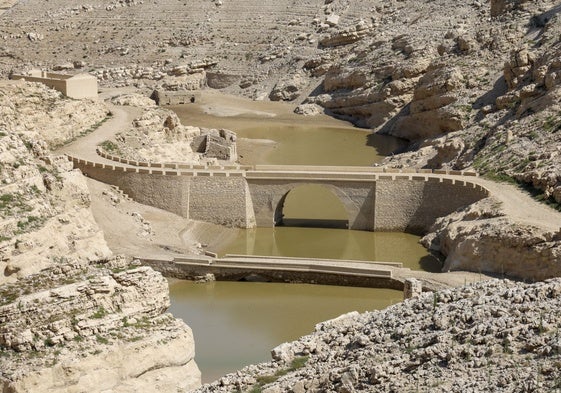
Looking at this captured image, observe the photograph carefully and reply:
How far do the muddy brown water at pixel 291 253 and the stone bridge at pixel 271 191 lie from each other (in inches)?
30.0

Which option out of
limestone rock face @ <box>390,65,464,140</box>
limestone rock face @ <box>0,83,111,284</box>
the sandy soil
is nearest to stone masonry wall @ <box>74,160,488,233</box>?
the sandy soil

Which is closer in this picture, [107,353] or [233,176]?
[107,353]

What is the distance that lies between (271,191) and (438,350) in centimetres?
3275

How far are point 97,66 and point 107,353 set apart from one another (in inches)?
2674

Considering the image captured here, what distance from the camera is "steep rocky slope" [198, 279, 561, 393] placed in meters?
15.3

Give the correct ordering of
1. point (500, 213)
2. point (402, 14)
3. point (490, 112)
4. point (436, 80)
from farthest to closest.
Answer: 1. point (402, 14)
2. point (436, 80)
3. point (490, 112)
4. point (500, 213)

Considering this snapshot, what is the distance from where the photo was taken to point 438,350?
1623 centimetres

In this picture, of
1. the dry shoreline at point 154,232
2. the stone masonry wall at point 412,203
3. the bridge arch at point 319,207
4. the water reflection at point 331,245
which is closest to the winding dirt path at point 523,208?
the stone masonry wall at point 412,203

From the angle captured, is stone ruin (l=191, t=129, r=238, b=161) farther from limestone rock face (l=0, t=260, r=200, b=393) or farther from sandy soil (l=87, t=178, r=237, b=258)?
limestone rock face (l=0, t=260, r=200, b=393)

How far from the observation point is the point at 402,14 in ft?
269

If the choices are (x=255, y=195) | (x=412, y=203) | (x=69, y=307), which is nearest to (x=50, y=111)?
(x=255, y=195)

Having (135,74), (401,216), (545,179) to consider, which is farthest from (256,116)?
(545,179)

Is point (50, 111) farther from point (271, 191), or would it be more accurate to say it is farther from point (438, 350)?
point (438, 350)

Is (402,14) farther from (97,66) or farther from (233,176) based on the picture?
(233,176)
